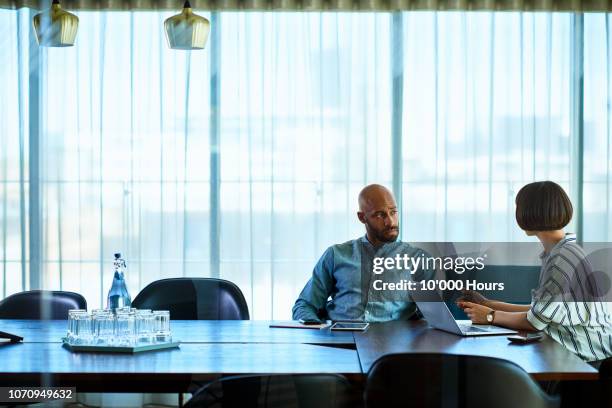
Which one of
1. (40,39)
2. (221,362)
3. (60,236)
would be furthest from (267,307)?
(40,39)

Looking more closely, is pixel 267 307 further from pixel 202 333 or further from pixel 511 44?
pixel 511 44

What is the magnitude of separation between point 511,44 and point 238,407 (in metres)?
1.74

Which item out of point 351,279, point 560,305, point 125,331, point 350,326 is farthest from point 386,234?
point 125,331

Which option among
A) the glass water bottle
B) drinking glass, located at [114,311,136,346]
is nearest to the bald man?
the glass water bottle

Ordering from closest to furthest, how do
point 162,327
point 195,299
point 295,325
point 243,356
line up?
point 243,356
point 162,327
point 295,325
point 195,299

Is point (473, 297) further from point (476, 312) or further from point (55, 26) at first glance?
point (55, 26)

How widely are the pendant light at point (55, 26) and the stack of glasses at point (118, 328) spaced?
0.58m

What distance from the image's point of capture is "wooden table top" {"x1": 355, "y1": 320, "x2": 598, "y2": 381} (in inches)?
53.4

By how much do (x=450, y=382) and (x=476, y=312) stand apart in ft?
1.65

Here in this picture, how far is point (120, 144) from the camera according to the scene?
244 cm

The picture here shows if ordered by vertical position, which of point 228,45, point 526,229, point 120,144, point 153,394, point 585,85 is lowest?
point 153,394

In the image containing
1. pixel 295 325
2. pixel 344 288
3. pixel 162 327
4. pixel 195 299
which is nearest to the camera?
pixel 162 327

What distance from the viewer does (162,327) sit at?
1.63m

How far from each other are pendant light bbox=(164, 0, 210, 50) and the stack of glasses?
2.51 ft
